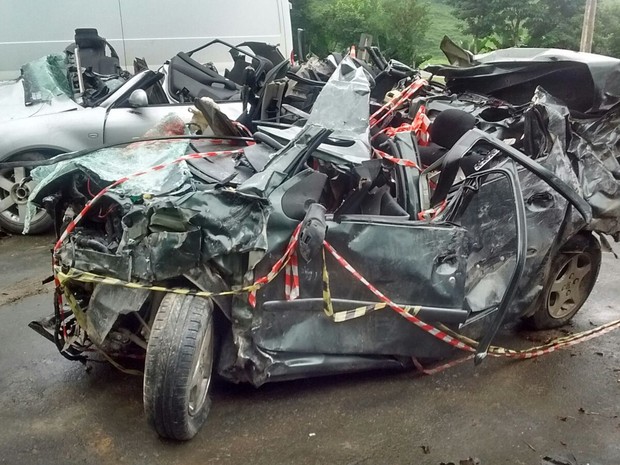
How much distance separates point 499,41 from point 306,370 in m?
14.3

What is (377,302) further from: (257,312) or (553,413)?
(553,413)

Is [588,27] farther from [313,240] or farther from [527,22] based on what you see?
[313,240]

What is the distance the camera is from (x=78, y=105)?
19.4 feet

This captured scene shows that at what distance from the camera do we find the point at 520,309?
11.6 ft

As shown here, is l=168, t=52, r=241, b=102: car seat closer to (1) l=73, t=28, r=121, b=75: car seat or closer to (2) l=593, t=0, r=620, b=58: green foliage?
(1) l=73, t=28, r=121, b=75: car seat

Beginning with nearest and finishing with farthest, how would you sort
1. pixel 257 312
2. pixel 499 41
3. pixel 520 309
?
pixel 257 312 < pixel 520 309 < pixel 499 41

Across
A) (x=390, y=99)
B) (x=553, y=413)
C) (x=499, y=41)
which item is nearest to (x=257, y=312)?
(x=553, y=413)

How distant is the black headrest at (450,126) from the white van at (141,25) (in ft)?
14.2

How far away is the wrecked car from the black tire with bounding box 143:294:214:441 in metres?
2.87

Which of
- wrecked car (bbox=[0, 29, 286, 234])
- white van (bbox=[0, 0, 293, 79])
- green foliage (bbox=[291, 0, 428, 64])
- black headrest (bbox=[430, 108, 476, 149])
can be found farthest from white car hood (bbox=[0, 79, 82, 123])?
green foliage (bbox=[291, 0, 428, 64])

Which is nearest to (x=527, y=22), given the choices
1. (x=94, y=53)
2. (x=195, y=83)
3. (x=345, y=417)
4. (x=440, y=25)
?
(x=440, y=25)

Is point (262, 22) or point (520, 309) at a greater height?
point (262, 22)

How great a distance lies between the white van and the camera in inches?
273

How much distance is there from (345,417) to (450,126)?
1898mm
